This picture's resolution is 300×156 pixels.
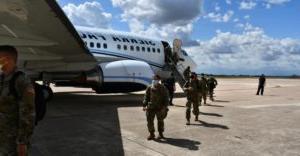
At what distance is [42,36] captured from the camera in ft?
38.0

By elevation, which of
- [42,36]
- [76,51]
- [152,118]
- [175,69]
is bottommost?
[152,118]

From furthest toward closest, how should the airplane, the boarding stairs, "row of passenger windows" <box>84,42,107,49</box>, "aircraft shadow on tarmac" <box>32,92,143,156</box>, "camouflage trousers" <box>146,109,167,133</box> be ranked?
the boarding stairs, "row of passenger windows" <box>84,42,107,49</box>, the airplane, "camouflage trousers" <box>146,109,167,133</box>, "aircraft shadow on tarmac" <box>32,92,143,156</box>

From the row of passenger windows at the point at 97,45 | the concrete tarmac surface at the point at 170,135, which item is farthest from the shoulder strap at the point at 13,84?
the row of passenger windows at the point at 97,45

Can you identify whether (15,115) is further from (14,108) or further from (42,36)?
(42,36)

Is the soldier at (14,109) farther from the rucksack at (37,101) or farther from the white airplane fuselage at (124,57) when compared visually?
the white airplane fuselage at (124,57)

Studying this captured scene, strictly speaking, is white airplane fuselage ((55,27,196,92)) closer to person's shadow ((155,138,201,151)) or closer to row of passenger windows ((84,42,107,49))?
row of passenger windows ((84,42,107,49))

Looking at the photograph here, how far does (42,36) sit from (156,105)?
487cm


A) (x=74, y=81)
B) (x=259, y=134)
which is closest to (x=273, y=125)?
(x=259, y=134)

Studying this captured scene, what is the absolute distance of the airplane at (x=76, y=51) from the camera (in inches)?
380

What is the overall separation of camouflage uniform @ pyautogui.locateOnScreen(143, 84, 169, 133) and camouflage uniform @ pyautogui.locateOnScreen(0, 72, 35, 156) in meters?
5.19

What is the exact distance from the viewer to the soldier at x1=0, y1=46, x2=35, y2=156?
364cm

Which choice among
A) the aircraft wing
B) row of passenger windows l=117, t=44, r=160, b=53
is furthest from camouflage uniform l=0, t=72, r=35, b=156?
row of passenger windows l=117, t=44, r=160, b=53

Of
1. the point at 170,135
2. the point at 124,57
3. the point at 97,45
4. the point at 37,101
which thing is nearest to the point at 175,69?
the point at 124,57

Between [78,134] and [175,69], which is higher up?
[175,69]
